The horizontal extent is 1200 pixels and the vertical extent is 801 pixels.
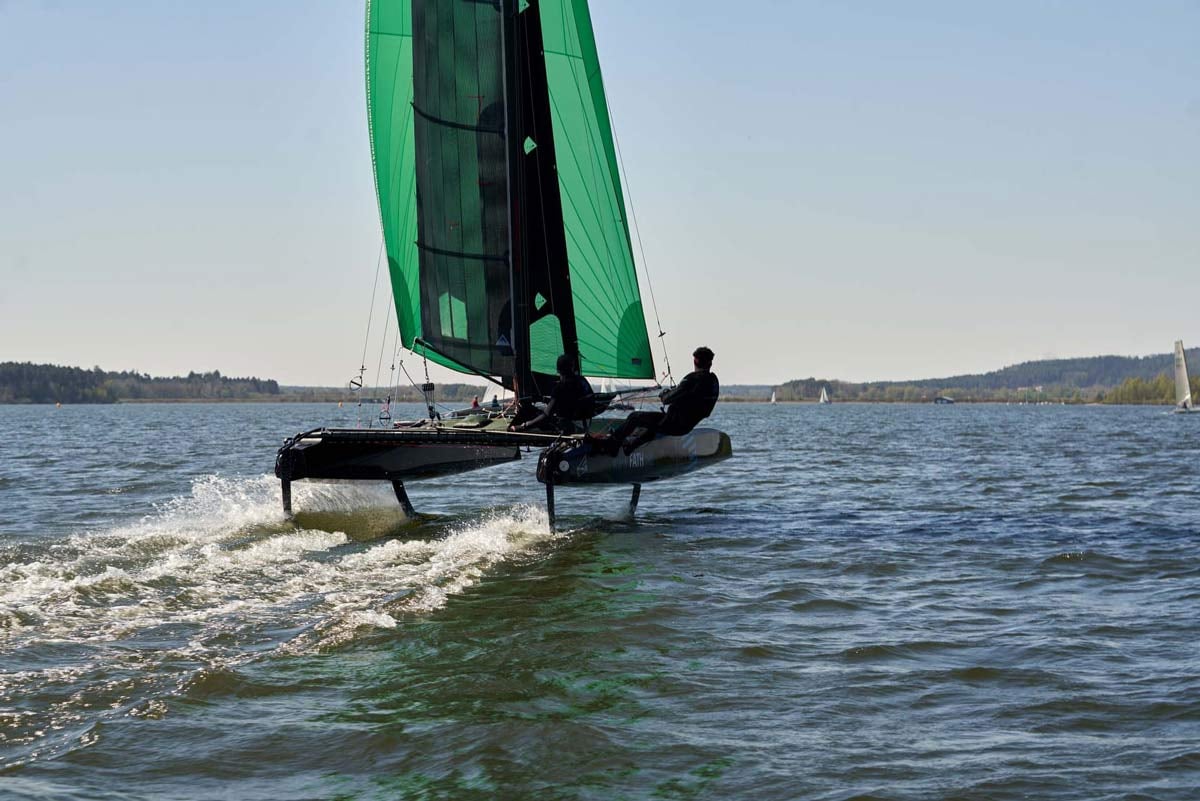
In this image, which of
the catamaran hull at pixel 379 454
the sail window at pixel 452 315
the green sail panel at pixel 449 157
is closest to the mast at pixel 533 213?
the green sail panel at pixel 449 157

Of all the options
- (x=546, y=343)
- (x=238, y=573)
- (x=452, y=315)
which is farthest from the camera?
(x=546, y=343)

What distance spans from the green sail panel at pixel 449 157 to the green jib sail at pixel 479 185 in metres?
0.01

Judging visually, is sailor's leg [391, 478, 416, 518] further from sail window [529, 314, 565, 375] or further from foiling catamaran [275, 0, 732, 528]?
sail window [529, 314, 565, 375]

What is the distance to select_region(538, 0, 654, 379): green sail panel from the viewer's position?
15.9m

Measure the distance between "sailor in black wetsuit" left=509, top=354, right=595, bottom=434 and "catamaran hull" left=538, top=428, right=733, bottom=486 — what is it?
95 cm

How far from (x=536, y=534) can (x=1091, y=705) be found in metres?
7.67

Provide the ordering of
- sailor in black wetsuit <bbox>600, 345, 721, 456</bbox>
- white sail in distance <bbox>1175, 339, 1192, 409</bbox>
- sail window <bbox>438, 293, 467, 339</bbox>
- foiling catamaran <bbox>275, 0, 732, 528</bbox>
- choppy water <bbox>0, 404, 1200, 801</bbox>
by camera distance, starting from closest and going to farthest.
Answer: choppy water <bbox>0, 404, 1200, 801</bbox>, sailor in black wetsuit <bbox>600, 345, 721, 456</bbox>, foiling catamaran <bbox>275, 0, 732, 528</bbox>, sail window <bbox>438, 293, 467, 339</bbox>, white sail in distance <bbox>1175, 339, 1192, 409</bbox>

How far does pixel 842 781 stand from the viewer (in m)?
5.28

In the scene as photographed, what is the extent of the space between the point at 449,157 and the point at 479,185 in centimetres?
50

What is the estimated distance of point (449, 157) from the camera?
15.0 metres

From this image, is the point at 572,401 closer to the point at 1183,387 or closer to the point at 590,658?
the point at 590,658

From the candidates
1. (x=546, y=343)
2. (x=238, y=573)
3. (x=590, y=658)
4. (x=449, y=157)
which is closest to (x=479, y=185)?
(x=449, y=157)

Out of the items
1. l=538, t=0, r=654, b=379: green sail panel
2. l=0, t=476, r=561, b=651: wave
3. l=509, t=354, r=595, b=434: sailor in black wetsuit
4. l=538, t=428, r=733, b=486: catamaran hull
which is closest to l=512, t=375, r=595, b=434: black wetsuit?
l=509, t=354, r=595, b=434: sailor in black wetsuit

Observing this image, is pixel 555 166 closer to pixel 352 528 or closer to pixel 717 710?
pixel 352 528
